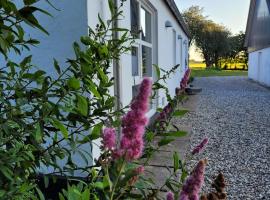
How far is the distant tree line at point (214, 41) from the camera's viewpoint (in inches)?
1855

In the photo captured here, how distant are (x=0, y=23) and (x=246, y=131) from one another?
7.75m

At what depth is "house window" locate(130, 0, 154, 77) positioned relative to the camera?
20.5ft

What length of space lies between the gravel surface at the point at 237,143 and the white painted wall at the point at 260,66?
876 cm

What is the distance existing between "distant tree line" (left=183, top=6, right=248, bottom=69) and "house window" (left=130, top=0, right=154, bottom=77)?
3958 cm

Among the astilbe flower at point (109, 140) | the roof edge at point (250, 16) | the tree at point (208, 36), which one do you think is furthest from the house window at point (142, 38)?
the tree at point (208, 36)

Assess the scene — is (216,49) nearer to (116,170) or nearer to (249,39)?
(249,39)

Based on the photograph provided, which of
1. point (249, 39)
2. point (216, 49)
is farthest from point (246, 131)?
point (216, 49)

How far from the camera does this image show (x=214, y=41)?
4731 centimetres

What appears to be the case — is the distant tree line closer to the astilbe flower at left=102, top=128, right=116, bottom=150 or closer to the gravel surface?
the gravel surface

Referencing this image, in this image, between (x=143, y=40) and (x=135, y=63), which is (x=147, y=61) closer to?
(x=143, y=40)

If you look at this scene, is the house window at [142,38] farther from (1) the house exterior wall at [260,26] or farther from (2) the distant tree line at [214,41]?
(2) the distant tree line at [214,41]

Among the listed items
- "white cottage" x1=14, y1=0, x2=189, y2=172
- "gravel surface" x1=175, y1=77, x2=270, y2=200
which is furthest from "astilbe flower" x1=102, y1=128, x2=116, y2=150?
"gravel surface" x1=175, y1=77, x2=270, y2=200

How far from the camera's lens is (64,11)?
3500 mm

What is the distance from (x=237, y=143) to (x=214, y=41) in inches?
1672
